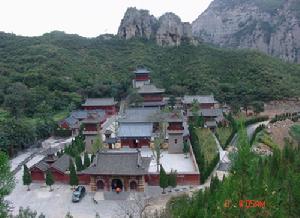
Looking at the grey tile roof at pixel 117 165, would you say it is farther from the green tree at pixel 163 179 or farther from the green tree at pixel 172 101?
the green tree at pixel 172 101

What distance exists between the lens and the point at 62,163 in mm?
31531

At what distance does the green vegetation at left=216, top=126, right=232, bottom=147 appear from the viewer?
4077 centimetres

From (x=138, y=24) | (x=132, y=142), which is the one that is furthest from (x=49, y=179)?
(x=138, y=24)

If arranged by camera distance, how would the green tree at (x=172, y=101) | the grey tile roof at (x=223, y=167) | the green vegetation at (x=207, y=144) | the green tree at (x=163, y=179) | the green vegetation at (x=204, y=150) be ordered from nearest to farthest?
the green tree at (x=163, y=179), the green vegetation at (x=204, y=150), the grey tile roof at (x=223, y=167), the green vegetation at (x=207, y=144), the green tree at (x=172, y=101)

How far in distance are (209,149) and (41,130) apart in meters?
20.2

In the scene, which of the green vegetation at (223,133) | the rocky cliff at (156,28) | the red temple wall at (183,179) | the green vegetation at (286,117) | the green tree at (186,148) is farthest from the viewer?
the rocky cliff at (156,28)

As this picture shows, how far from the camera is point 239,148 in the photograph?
38.0 ft

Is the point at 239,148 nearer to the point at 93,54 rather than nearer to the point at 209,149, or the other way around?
the point at 209,149

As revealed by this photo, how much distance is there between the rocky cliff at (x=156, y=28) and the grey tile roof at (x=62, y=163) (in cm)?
5622

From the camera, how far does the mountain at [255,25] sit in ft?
460

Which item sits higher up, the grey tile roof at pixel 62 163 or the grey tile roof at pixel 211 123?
the grey tile roof at pixel 211 123

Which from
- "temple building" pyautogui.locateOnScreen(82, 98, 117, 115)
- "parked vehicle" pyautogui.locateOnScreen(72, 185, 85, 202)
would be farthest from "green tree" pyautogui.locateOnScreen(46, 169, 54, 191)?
"temple building" pyautogui.locateOnScreen(82, 98, 117, 115)

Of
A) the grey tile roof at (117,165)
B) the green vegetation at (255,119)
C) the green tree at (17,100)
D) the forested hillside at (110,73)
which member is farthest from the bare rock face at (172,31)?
the grey tile roof at (117,165)

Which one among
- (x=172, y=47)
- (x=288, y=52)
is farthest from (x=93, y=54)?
(x=288, y=52)
